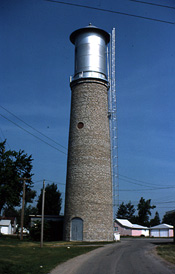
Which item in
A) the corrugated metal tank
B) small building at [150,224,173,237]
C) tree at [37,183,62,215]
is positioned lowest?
small building at [150,224,173,237]

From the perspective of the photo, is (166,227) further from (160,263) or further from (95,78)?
(160,263)

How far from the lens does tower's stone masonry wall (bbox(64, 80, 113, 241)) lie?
30.8m

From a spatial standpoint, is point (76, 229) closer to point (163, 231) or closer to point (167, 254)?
point (167, 254)

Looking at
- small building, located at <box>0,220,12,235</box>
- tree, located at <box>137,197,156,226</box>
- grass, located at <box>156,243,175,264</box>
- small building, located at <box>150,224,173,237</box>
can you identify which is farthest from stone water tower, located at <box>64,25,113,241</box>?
tree, located at <box>137,197,156,226</box>

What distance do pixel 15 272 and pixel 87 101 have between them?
2354 cm

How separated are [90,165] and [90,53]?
12.7m

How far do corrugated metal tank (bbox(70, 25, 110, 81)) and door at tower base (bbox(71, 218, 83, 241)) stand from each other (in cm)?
1560

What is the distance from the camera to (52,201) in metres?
58.1

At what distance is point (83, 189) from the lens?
31.2 meters

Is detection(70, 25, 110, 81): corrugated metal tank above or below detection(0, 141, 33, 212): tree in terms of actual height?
above

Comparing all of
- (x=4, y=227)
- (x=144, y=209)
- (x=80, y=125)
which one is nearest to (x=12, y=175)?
(x=80, y=125)

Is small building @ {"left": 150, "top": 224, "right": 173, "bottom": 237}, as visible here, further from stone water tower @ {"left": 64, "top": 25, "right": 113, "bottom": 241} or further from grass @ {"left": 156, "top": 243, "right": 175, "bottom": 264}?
grass @ {"left": 156, "top": 243, "right": 175, "bottom": 264}

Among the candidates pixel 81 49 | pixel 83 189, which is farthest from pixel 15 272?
pixel 81 49

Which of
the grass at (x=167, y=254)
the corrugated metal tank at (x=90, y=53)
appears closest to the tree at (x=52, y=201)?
the corrugated metal tank at (x=90, y=53)
